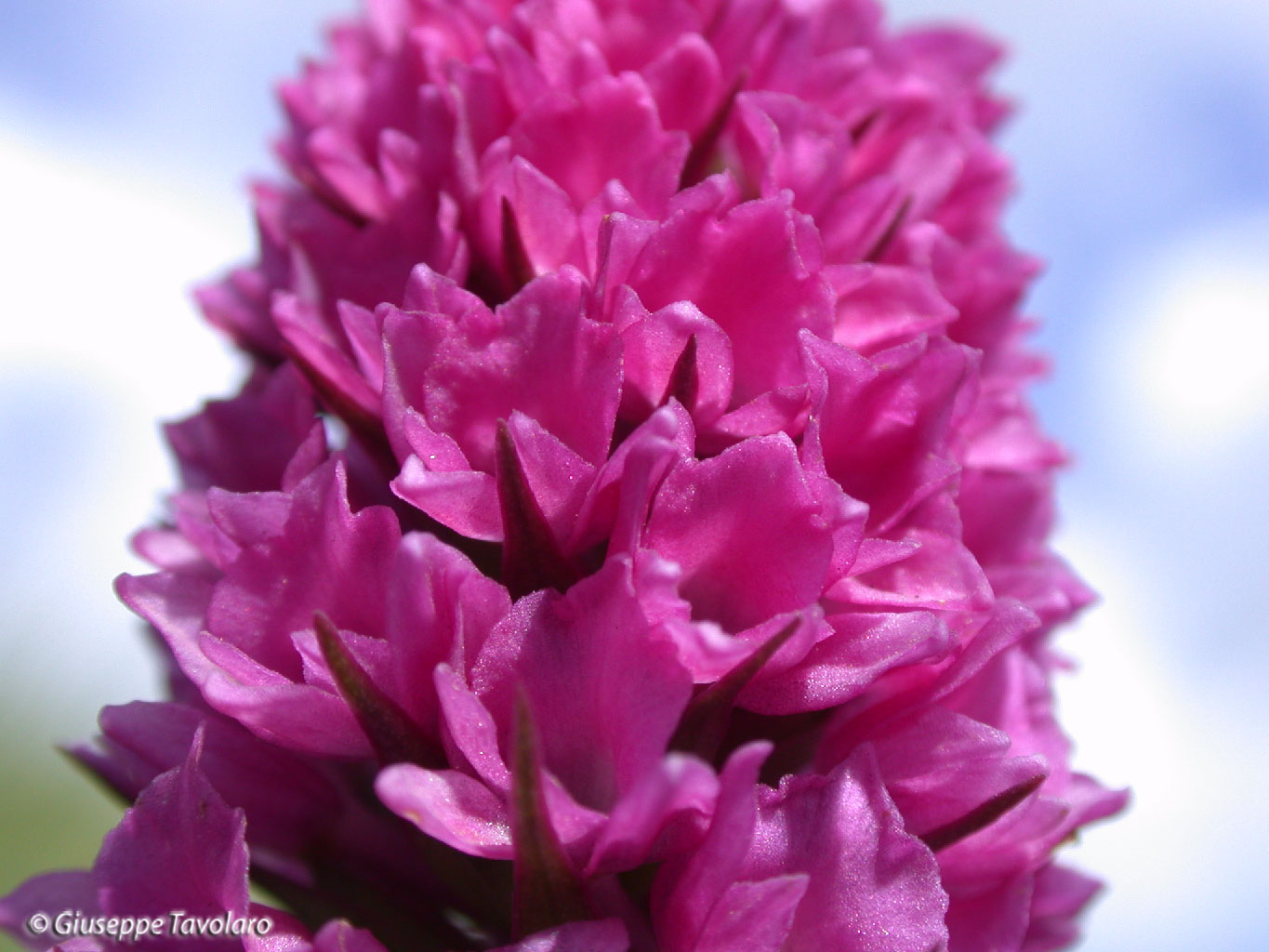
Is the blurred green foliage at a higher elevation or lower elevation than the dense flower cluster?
lower

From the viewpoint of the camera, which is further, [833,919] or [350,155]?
[350,155]

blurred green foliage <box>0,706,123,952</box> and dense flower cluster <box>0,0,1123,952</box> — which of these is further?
blurred green foliage <box>0,706,123,952</box>

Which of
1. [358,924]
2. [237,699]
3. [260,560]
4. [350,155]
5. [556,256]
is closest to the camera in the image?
[237,699]

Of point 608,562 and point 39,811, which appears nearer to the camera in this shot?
point 608,562

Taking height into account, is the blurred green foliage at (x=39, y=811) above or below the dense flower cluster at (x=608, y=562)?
below

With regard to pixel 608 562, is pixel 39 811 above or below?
below

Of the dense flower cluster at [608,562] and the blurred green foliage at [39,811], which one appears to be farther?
the blurred green foliage at [39,811]

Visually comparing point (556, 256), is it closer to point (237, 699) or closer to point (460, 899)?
point (237, 699)

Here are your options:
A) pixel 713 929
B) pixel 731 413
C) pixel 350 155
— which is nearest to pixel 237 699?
pixel 713 929
